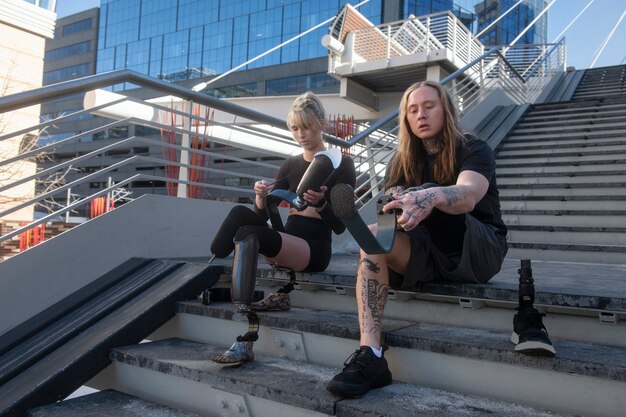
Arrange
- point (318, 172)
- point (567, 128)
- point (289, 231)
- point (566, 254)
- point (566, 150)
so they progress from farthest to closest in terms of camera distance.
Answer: point (567, 128)
point (566, 150)
point (566, 254)
point (289, 231)
point (318, 172)

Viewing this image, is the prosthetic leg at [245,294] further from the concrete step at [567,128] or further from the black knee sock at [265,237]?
the concrete step at [567,128]

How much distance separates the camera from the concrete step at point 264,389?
160cm

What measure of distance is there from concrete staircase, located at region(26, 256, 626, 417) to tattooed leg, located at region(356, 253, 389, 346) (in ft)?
0.57

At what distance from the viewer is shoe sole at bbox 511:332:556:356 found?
5.13 feet

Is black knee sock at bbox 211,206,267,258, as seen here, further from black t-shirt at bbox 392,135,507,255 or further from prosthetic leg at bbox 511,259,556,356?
prosthetic leg at bbox 511,259,556,356

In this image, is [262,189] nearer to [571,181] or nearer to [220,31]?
[571,181]

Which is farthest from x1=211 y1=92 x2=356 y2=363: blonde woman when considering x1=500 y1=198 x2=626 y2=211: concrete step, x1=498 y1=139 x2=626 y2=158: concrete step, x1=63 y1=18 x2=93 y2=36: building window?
x1=63 y1=18 x2=93 y2=36: building window

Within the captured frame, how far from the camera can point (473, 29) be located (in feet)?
110

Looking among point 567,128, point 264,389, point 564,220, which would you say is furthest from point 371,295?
point 567,128

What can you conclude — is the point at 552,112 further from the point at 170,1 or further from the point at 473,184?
the point at 170,1

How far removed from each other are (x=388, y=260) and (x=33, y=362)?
1.72m

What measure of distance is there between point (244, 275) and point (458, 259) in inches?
35.1

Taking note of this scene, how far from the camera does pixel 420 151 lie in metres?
2.22

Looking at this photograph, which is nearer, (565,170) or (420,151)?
(420,151)
